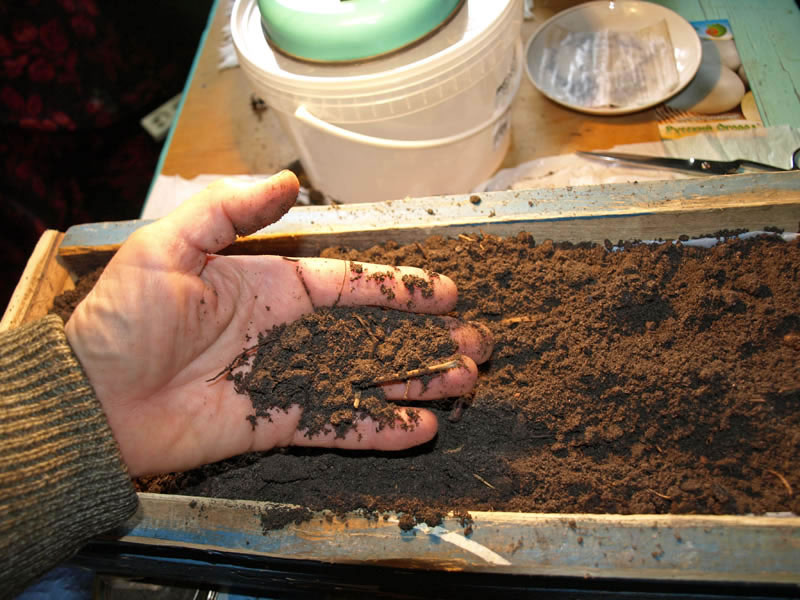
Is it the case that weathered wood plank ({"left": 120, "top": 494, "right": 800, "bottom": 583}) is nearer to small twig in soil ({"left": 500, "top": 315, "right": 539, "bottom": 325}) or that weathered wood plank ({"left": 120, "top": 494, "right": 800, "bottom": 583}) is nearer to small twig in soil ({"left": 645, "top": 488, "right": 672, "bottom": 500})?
small twig in soil ({"left": 645, "top": 488, "right": 672, "bottom": 500})

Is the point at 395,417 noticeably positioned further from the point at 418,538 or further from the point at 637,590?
the point at 637,590

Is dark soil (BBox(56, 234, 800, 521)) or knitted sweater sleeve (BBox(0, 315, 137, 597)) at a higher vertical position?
knitted sweater sleeve (BBox(0, 315, 137, 597))

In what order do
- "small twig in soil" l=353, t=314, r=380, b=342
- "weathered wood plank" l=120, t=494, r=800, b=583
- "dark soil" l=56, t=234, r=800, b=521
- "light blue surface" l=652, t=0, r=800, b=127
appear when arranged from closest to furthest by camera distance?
"weathered wood plank" l=120, t=494, r=800, b=583 < "dark soil" l=56, t=234, r=800, b=521 < "small twig in soil" l=353, t=314, r=380, b=342 < "light blue surface" l=652, t=0, r=800, b=127

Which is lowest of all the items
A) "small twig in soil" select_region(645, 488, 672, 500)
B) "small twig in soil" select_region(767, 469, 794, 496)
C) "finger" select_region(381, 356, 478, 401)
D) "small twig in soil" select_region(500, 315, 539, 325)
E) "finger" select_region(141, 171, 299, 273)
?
"small twig in soil" select_region(767, 469, 794, 496)

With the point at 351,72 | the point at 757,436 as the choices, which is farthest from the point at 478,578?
the point at 351,72

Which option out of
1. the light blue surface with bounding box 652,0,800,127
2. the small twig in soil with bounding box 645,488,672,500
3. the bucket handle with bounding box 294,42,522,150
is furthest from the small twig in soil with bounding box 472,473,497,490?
the light blue surface with bounding box 652,0,800,127

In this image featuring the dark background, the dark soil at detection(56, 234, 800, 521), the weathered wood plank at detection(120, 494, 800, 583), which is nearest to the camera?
the weathered wood plank at detection(120, 494, 800, 583)

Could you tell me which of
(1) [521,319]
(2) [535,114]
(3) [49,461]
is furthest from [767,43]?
(3) [49,461]

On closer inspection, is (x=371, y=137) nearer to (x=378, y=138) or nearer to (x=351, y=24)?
(x=378, y=138)
